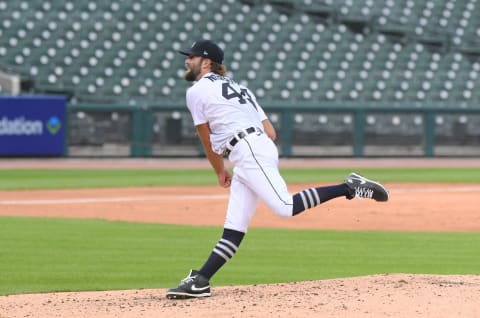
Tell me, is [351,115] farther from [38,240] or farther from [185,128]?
[38,240]

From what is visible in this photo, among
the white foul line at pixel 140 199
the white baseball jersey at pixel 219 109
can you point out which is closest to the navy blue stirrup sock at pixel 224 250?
the white baseball jersey at pixel 219 109

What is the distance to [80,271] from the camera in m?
8.09

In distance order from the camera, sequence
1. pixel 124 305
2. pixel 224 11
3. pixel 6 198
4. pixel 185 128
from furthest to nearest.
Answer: pixel 224 11, pixel 185 128, pixel 6 198, pixel 124 305

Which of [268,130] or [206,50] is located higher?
[206,50]

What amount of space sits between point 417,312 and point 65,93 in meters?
19.7

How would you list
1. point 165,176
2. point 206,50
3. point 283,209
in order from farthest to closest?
point 165,176 < point 206,50 < point 283,209

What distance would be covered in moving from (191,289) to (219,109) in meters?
1.13

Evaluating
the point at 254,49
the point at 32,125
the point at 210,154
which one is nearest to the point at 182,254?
the point at 210,154

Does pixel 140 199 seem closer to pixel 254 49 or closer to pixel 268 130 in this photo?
pixel 268 130

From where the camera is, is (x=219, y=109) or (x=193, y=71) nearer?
(x=219, y=109)

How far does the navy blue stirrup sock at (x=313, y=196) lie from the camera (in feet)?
21.0

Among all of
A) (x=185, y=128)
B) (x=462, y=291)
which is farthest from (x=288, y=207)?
(x=185, y=128)

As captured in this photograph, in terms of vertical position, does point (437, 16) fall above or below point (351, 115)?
above

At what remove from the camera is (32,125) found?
2289cm
